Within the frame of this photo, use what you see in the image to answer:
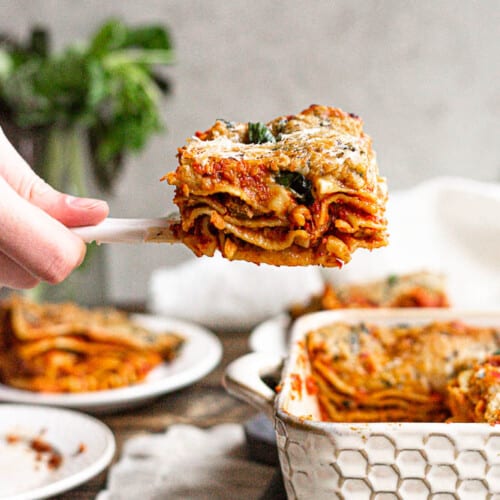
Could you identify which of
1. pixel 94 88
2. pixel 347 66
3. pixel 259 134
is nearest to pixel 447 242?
pixel 347 66

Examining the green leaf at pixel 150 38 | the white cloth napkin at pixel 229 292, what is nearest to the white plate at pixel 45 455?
the white cloth napkin at pixel 229 292

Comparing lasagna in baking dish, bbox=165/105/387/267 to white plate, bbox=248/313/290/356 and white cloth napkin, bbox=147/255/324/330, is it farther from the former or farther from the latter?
white cloth napkin, bbox=147/255/324/330

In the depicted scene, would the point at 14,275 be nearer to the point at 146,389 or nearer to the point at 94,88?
the point at 146,389

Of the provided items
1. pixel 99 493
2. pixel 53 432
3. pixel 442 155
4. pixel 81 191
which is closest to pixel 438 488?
pixel 99 493

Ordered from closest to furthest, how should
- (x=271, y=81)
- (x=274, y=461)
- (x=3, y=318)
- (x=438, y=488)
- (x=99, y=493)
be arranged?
(x=438, y=488) → (x=99, y=493) → (x=274, y=461) → (x=3, y=318) → (x=271, y=81)

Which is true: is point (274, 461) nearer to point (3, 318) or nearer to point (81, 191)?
point (3, 318)

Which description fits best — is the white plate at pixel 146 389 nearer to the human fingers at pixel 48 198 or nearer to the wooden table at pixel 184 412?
the wooden table at pixel 184 412

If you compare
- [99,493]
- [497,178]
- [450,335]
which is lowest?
[497,178]
